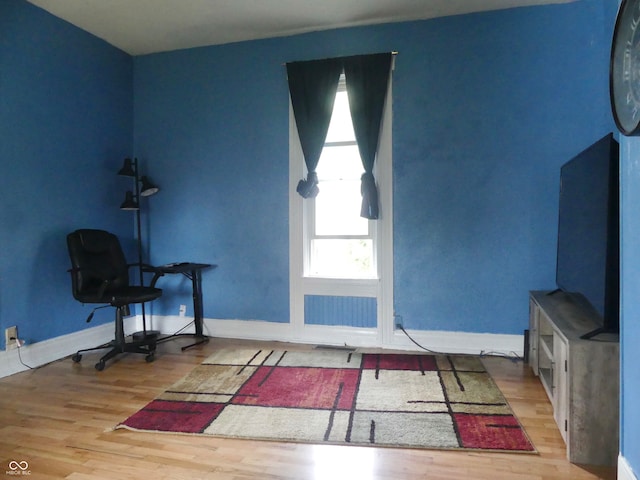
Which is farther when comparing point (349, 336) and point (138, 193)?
point (138, 193)

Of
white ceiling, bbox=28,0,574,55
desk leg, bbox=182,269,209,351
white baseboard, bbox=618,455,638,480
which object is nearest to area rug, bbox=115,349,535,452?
white baseboard, bbox=618,455,638,480

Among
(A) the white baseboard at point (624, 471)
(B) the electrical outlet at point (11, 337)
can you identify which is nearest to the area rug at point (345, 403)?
(A) the white baseboard at point (624, 471)

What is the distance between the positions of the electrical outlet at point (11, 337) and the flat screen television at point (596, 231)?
3.56m

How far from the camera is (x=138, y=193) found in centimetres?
398

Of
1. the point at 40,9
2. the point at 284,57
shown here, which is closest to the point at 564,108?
the point at 284,57

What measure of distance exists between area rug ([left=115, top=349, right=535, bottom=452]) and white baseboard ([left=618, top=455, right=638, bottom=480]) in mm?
377

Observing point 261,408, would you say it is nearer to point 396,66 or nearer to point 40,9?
point 396,66

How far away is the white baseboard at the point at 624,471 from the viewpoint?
58.9 inches

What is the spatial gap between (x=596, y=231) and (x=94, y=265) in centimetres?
340

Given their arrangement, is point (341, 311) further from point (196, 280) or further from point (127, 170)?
point (127, 170)

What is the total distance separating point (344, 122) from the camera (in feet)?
11.9

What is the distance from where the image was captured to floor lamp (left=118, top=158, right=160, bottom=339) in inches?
147

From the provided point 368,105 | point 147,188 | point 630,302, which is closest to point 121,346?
point 147,188

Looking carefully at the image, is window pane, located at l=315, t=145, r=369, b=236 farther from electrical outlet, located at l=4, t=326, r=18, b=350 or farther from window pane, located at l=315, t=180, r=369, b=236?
electrical outlet, located at l=4, t=326, r=18, b=350
